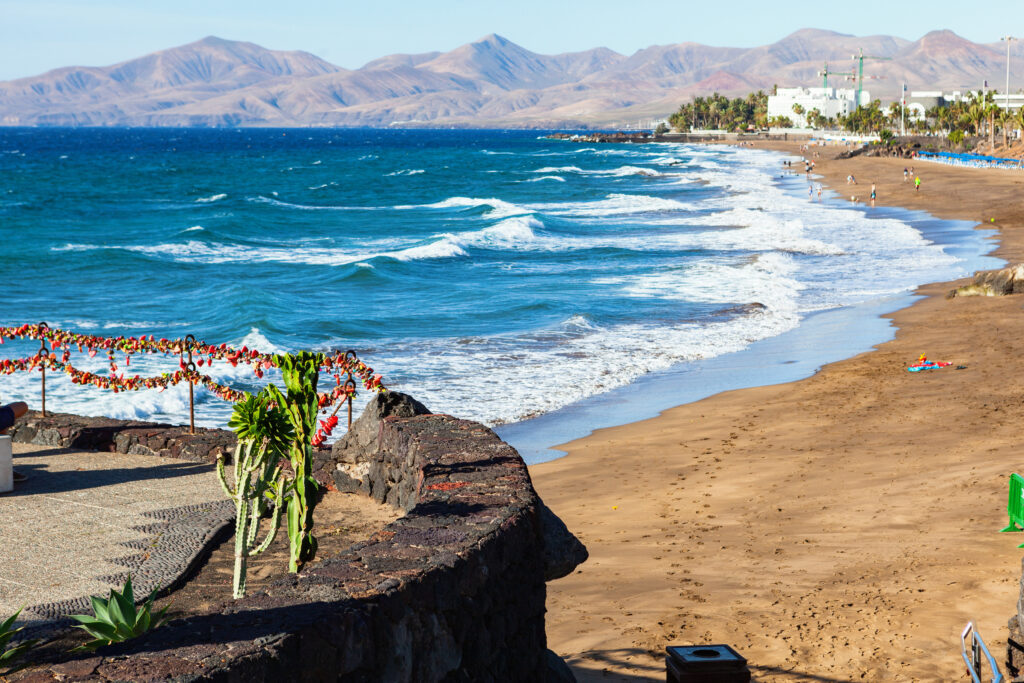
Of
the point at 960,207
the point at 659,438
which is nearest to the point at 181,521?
the point at 659,438

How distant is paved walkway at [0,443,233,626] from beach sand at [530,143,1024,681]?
323cm

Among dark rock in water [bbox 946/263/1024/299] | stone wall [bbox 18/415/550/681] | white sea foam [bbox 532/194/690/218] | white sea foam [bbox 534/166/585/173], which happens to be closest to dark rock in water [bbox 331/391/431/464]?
stone wall [bbox 18/415/550/681]

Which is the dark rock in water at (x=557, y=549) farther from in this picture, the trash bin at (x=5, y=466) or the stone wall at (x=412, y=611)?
the trash bin at (x=5, y=466)

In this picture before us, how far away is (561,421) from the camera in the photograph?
673 inches

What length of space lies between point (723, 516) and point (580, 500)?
191 centimetres

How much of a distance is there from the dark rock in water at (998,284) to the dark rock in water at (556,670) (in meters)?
21.9

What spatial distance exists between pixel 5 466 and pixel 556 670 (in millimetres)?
5317

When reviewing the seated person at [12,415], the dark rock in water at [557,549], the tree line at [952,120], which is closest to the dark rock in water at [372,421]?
the dark rock in water at [557,549]

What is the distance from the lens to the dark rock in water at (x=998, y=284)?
25.6m

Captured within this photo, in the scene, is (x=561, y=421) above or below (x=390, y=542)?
below

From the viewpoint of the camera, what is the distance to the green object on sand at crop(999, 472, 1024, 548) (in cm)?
984

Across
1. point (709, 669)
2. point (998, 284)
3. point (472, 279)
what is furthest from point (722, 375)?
point (472, 279)

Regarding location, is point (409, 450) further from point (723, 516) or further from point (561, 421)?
point (561, 421)

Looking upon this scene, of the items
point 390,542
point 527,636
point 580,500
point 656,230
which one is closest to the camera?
point 390,542
